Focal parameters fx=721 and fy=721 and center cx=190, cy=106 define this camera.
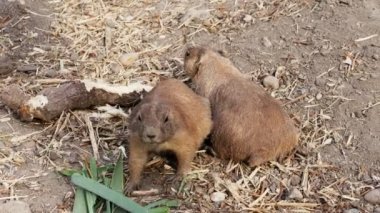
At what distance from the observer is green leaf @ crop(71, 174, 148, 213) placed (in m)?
3.75

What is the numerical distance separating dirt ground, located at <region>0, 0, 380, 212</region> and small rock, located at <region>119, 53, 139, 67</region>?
3.4 inches

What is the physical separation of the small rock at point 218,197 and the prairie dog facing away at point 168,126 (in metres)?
0.22

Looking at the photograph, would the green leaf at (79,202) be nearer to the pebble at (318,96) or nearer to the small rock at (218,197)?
the small rock at (218,197)

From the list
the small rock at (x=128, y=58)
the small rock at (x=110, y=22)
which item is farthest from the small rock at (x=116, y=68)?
the small rock at (x=110, y=22)

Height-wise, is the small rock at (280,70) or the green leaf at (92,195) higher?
the small rock at (280,70)

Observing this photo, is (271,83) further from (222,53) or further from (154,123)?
(154,123)

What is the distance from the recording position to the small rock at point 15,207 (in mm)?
3859

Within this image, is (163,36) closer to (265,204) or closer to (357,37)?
(357,37)

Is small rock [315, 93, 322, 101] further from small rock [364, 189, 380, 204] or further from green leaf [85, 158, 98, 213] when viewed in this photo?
green leaf [85, 158, 98, 213]

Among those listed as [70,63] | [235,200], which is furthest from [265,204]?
[70,63]

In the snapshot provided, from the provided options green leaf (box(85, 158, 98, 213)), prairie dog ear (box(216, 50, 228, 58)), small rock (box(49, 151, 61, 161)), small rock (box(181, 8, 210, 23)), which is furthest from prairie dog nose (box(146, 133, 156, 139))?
small rock (box(181, 8, 210, 23))

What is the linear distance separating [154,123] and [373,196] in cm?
129

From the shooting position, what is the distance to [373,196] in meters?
4.01

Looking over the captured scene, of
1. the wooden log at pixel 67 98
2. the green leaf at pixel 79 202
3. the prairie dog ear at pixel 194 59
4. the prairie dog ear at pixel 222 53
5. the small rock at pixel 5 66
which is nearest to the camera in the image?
the green leaf at pixel 79 202
